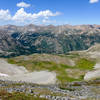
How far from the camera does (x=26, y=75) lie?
111 meters

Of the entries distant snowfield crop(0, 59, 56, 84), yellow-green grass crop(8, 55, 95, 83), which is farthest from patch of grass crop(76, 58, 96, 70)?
distant snowfield crop(0, 59, 56, 84)

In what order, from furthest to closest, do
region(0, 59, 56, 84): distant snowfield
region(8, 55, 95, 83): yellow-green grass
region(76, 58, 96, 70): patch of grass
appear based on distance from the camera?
region(76, 58, 96, 70): patch of grass, region(8, 55, 95, 83): yellow-green grass, region(0, 59, 56, 84): distant snowfield

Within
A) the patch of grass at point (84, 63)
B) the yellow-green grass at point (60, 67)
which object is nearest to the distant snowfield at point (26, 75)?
the yellow-green grass at point (60, 67)

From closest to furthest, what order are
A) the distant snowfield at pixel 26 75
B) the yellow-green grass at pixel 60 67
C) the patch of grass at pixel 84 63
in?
the distant snowfield at pixel 26 75 → the yellow-green grass at pixel 60 67 → the patch of grass at pixel 84 63

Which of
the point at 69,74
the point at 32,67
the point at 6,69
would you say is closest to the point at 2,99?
the point at 69,74

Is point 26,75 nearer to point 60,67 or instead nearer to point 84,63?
point 60,67

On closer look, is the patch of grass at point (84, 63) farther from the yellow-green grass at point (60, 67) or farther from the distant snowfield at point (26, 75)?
the distant snowfield at point (26, 75)

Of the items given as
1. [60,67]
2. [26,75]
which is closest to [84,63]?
[60,67]

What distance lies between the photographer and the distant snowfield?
9812 cm

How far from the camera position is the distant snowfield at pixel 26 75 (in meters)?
98.1

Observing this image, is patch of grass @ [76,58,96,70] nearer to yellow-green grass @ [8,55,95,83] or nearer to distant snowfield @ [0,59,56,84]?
yellow-green grass @ [8,55,95,83]

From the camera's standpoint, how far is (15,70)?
408 feet

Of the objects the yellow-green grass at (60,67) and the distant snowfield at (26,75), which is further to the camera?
the yellow-green grass at (60,67)

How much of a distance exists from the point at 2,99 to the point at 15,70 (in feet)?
311
